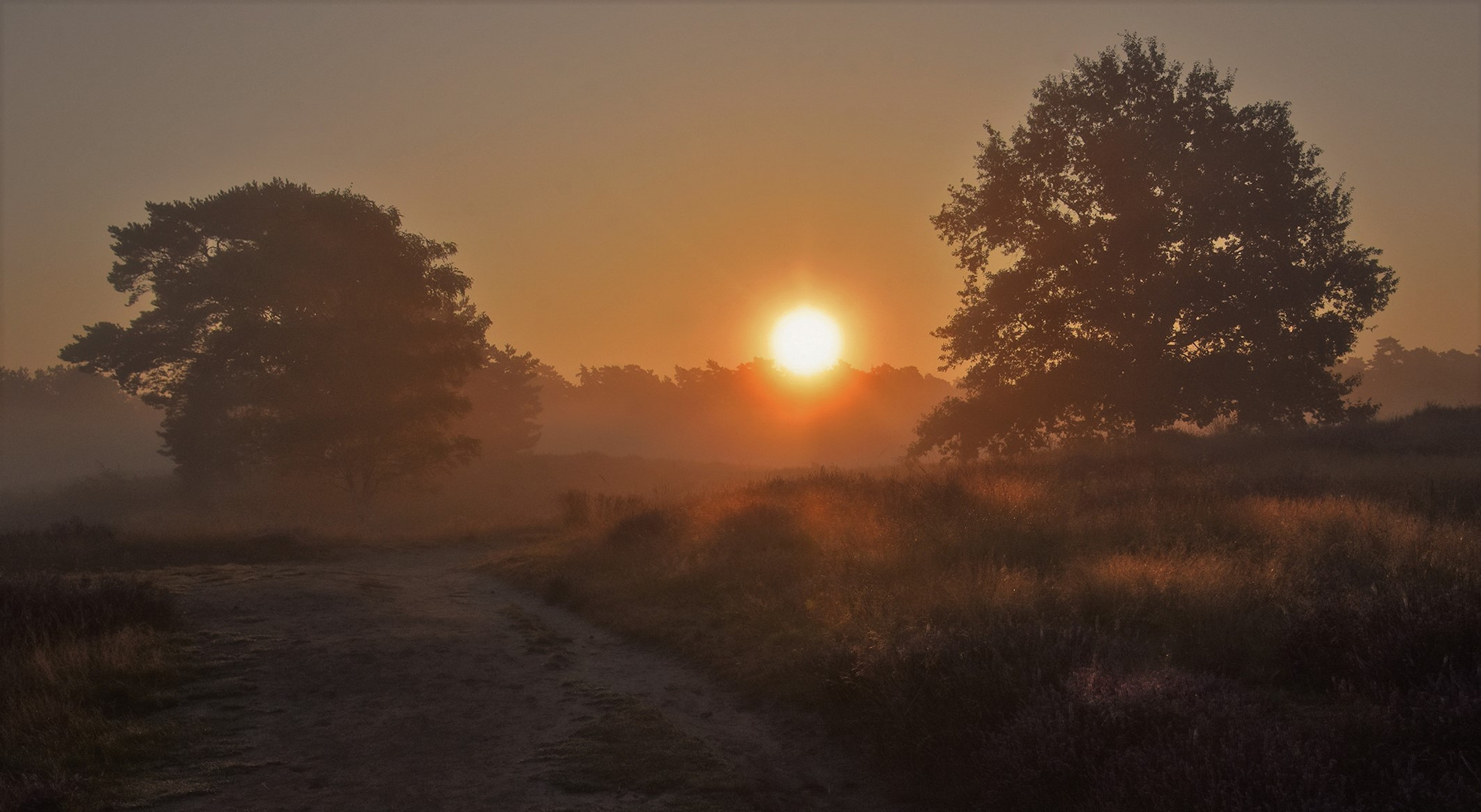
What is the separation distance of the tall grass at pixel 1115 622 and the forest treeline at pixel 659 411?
39695mm

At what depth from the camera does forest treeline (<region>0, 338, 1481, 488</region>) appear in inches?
2488

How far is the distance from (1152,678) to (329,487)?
36844 mm

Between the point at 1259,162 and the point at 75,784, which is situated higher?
the point at 1259,162

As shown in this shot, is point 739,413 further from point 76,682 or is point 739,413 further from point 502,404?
point 76,682

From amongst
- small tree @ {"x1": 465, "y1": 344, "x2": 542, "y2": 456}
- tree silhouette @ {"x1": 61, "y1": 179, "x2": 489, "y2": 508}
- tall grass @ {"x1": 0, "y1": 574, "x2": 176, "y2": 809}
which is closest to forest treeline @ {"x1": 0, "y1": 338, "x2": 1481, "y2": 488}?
small tree @ {"x1": 465, "y1": 344, "x2": 542, "y2": 456}

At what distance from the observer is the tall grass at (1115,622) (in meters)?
4.49

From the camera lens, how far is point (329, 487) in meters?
35.3

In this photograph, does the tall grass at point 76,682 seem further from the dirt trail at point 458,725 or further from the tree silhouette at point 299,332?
the tree silhouette at point 299,332

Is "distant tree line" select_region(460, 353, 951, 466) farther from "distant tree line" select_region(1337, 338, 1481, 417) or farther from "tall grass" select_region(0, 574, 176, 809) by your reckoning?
"tall grass" select_region(0, 574, 176, 809)

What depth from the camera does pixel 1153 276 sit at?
2197 cm

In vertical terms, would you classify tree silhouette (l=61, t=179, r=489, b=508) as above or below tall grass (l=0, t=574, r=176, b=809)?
above

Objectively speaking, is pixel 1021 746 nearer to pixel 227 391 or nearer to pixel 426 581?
pixel 426 581

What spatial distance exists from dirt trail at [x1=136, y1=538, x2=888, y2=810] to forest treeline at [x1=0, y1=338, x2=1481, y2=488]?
39.3 metres

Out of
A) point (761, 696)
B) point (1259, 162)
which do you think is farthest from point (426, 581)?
point (1259, 162)
